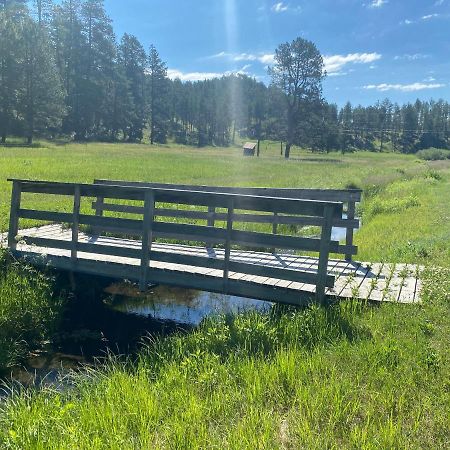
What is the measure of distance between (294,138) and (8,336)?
74.8 meters

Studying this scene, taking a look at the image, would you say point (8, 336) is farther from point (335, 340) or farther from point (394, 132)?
point (394, 132)

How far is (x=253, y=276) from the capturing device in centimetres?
743

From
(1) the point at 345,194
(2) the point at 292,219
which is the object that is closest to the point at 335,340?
(2) the point at 292,219

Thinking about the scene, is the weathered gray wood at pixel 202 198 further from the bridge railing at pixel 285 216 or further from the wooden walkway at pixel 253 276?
the bridge railing at pixel 285 216

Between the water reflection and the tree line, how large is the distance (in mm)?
50018

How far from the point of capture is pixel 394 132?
14562 centimetres

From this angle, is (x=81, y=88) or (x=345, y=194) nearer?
(x=345, y=194)

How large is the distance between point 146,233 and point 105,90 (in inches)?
2860

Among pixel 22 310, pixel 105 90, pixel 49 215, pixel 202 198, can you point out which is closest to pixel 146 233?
pixel 202 198

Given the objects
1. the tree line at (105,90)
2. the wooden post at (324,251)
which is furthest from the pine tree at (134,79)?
the wooden post at (324,251)

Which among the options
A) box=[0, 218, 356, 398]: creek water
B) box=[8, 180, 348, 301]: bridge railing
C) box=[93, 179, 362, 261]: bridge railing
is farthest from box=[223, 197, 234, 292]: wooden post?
box=[93, 179, 362, 261]: bridge railing

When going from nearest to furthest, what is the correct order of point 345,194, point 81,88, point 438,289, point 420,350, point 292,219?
1. point 420,350
2. point 438,289
3. point 292,219
4. point 345,194
5. point 81,88

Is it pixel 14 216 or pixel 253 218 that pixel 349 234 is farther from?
pixel 14 216

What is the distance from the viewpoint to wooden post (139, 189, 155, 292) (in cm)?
741
